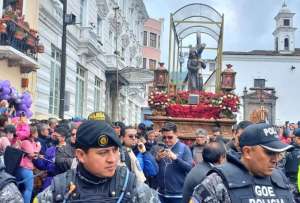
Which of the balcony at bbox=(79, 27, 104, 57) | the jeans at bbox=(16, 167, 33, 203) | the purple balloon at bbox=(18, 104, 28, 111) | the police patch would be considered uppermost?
the balcony at bbox=(79, 27, 104, 57)

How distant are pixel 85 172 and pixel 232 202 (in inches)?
38.6

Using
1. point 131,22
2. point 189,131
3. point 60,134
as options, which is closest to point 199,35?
point 189,131

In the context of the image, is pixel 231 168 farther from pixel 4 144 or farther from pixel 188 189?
pixel 4 144

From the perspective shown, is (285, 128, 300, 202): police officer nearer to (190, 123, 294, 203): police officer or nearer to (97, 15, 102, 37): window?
(190, 123, 294, 203): police officer

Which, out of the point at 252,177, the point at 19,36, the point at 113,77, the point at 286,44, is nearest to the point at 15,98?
the point at 19,36

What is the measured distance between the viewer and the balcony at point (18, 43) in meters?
16.1

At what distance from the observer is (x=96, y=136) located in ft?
10.3

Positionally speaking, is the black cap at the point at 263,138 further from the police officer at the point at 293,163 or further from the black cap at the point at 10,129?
the black cap at the point at 10,129

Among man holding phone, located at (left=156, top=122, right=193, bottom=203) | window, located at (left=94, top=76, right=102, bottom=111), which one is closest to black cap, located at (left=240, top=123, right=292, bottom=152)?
man holding phone, located at (left=156, top=122, right=193, bottom=203)

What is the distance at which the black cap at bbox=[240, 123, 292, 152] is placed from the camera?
358 cm

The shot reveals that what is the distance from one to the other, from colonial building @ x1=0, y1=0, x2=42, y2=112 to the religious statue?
564 centimetres

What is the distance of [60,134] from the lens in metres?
8.56

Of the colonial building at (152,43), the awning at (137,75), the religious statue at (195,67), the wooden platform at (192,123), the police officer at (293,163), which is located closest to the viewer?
the police officer at (293,163)

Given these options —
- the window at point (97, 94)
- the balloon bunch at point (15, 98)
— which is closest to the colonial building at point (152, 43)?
the window at point (97, 94)
